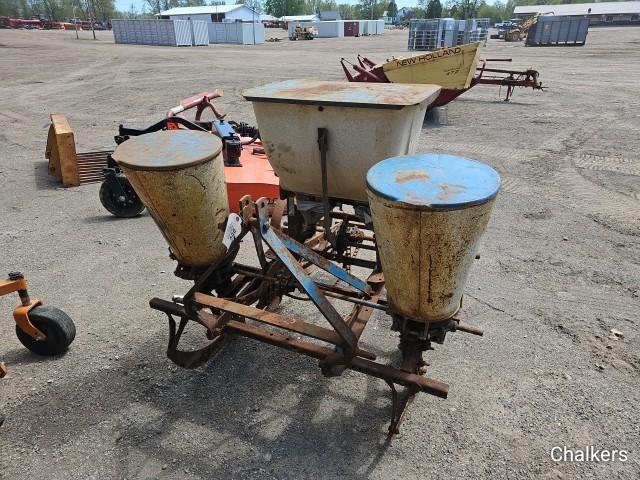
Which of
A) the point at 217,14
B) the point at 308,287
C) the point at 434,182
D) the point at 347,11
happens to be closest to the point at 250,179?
the point at 308,287

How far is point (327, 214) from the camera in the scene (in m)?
2.69

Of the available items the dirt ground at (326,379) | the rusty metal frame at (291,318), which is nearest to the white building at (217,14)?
the dirt ground at (326,379)

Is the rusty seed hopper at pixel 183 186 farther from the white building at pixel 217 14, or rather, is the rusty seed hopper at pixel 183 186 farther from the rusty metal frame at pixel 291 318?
the white building at pixel 217 14

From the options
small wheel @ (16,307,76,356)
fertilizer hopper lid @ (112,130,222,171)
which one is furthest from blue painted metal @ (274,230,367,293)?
small wheel @ (16,307,76,356)

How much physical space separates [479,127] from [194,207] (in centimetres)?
884

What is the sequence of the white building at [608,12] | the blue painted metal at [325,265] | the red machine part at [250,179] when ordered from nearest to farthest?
the blue painted metal at [325,265]
the red machine part at [250,179]
the white building at [608,12]

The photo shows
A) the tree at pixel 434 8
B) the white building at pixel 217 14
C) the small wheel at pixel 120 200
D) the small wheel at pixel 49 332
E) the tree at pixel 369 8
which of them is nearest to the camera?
the small wheel at pixel 49 332

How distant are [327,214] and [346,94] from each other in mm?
685

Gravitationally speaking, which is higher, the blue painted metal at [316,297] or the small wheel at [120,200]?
the blue painted metal at [316,297]

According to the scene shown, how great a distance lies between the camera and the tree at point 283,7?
83.6 m

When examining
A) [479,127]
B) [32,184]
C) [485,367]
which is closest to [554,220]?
[485,367]

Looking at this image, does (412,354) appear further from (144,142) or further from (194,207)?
(144,142)

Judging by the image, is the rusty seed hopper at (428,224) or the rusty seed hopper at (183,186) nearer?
the rusty seed hopper at (428,224)

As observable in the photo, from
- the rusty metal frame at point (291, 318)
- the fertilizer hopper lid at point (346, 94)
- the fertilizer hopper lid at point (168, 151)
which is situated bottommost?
the rusty metal frame at point (291, 318)
